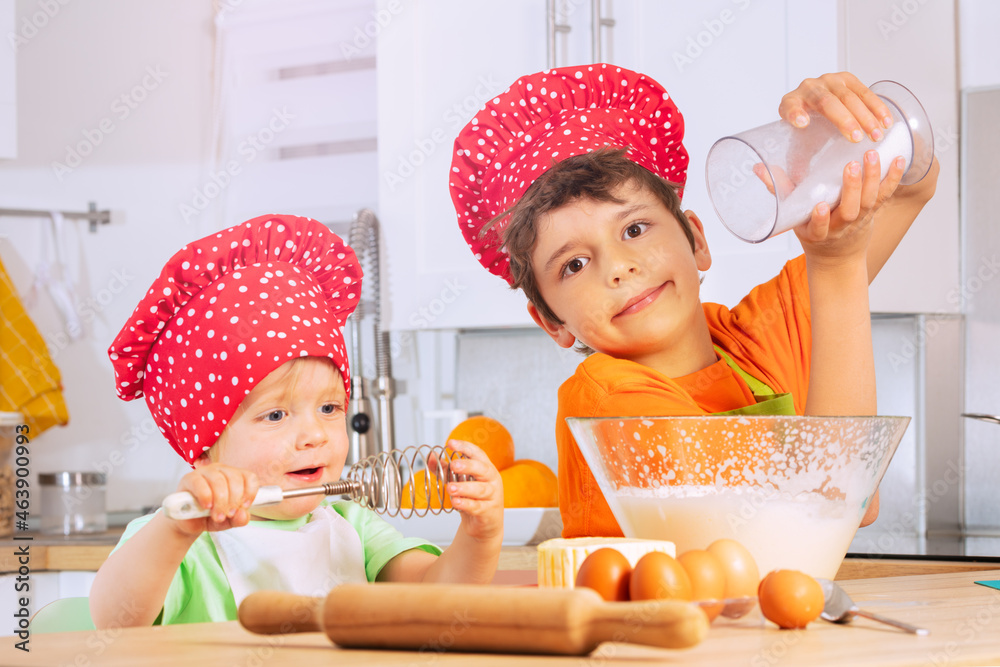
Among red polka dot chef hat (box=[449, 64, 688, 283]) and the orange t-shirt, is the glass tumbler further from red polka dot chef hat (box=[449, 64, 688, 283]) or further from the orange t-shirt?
red polka dot chef hat (box=[449, 64, 688, 283])

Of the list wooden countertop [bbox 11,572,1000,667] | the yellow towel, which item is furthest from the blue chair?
the yellow towel

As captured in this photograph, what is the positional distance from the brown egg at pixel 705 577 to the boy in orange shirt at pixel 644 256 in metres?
0.22

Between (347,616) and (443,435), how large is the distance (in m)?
1.78

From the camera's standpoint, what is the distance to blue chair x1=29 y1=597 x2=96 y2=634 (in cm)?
101

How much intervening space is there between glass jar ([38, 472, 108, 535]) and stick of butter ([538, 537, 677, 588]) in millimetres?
1648

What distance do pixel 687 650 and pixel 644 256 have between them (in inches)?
22.6

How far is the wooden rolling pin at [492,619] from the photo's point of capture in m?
0.43

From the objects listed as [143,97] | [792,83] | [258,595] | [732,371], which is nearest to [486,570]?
[732,371]

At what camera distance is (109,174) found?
240cm

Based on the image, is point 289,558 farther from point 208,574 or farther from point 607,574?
point 607,574

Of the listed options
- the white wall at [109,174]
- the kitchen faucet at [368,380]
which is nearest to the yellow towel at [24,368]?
the white wall at [109,174]

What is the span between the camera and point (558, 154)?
1066 millimetres

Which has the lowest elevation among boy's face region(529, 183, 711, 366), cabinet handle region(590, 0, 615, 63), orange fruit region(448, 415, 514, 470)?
orange fruit region(448, 415, 514, 470)

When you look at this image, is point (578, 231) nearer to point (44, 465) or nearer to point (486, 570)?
point (486, 570)
